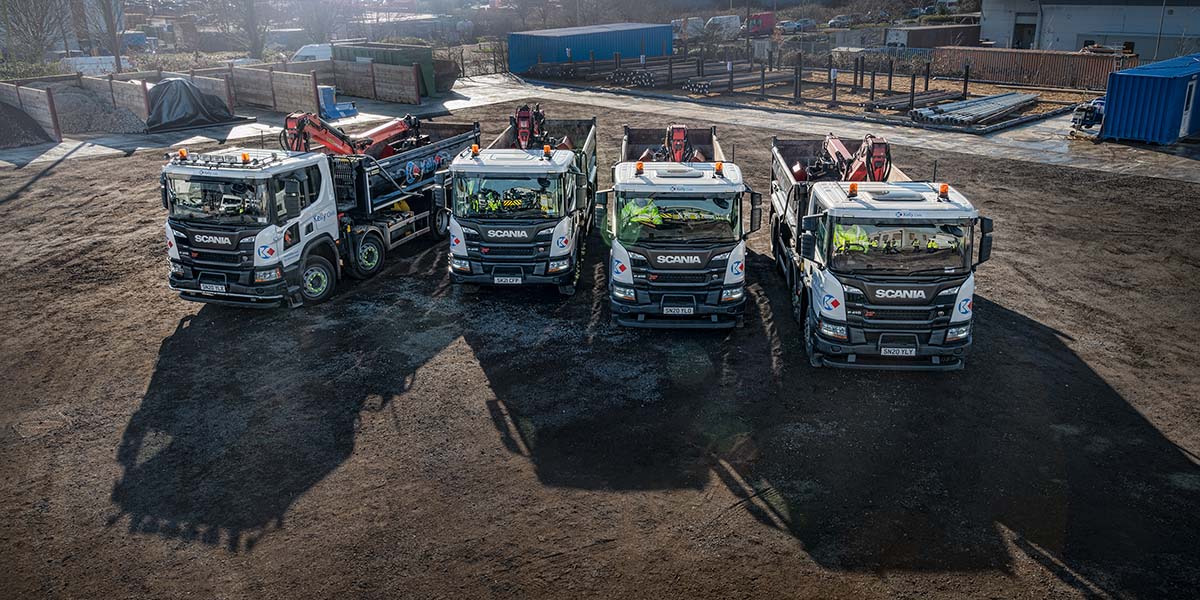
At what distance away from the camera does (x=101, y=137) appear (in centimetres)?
3225

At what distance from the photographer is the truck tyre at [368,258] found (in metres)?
16.4

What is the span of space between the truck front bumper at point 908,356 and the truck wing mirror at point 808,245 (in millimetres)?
1247

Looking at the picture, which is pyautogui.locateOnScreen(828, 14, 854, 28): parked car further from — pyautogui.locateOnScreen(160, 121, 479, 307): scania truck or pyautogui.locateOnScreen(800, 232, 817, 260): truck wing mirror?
pyautogui.locateOnScreen(800, 232, 817, 260): truck wing mirror

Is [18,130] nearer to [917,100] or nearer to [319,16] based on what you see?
[917,100]

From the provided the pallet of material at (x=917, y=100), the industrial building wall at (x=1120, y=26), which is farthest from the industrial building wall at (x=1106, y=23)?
the pallet of material at (x=917, y=100)

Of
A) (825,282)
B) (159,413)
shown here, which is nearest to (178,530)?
(159,413)

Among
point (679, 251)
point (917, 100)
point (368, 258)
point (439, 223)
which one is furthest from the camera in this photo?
point (917, 100)

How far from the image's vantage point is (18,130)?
31.2 meters

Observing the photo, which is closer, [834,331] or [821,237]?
[834,331]

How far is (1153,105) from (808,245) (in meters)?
22.1

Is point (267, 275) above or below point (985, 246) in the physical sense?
below

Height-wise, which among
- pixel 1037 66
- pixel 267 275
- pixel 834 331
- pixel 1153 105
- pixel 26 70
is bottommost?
pixel 834 331

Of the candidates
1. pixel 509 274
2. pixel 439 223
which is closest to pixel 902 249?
pixel 509 274

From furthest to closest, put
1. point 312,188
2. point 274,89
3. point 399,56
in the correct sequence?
point 399,56, point 274,89, point 312,188
